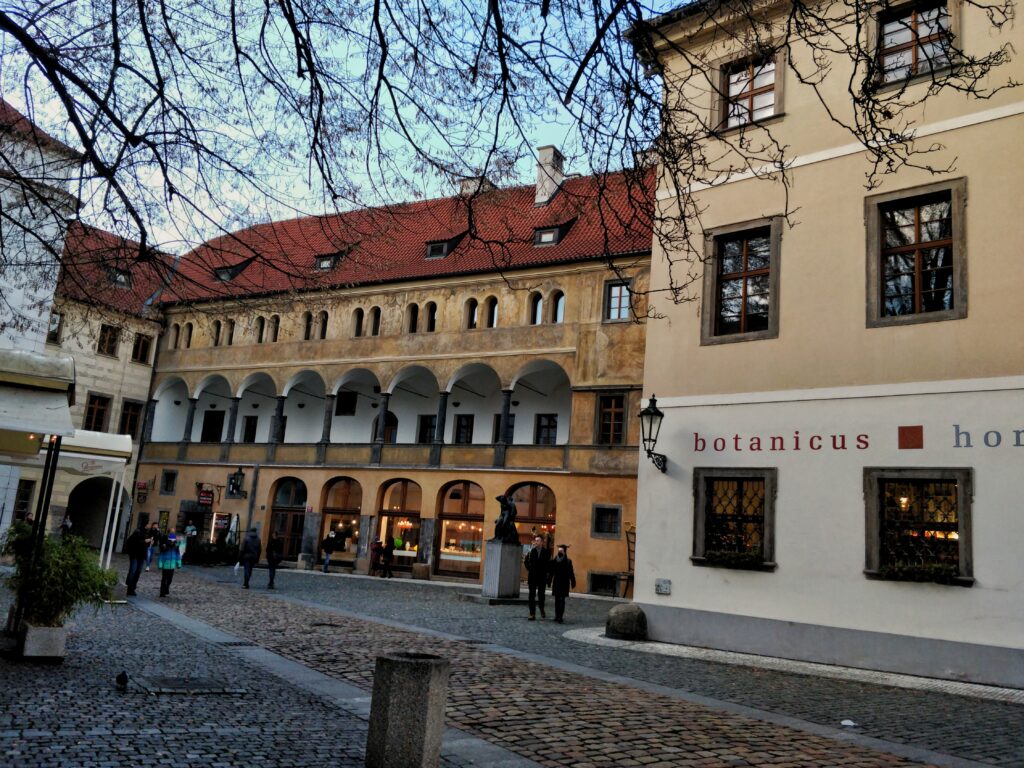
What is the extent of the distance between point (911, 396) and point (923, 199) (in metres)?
2.91

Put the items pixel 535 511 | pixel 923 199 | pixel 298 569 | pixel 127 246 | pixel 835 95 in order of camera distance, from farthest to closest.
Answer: pixel 298 569 < pixel 535 511 < pixel 835 95 < pixel 923 199 < pixel 127 246

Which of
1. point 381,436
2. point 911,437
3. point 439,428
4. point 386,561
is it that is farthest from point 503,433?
point 911,437

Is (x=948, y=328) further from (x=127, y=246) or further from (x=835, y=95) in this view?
(x=127, y=246)

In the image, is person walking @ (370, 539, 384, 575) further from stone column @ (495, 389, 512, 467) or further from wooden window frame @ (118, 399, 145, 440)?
wooden window frame @ (118, 399, 145, 440)

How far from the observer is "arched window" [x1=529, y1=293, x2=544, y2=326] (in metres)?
30.3

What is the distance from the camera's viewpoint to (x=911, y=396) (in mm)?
11641

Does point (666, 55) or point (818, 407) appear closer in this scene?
point (818, 407)

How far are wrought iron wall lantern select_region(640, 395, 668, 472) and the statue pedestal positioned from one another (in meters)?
7.56

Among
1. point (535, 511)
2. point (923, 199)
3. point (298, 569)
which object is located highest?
point (923, 199)

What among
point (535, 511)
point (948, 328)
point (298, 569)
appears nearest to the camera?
point (948, 328)

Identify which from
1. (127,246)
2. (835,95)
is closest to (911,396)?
(835,95)

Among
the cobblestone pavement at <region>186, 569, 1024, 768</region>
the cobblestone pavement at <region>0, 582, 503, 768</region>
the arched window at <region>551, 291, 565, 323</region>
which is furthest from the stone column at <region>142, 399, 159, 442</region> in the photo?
the cobblestone pavement at <region>0, 582, 503, 768</region>

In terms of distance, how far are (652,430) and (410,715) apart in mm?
9408

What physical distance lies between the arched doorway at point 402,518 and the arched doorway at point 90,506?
13.5 meters
